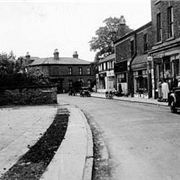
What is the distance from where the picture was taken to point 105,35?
72.2 metres

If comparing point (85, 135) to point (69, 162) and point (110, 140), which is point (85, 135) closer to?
point (110, 140)

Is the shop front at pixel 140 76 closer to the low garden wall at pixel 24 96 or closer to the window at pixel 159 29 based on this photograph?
the window at pixel 159 29

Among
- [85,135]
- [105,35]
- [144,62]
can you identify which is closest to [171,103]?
[85,135]

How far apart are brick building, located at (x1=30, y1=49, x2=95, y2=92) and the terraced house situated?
36750mm

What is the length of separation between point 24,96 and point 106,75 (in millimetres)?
28503

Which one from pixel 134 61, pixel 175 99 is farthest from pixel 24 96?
pixel 175 99

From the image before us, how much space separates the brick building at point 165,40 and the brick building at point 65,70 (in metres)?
47.5

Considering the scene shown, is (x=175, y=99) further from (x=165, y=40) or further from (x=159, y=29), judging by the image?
(x=159, y=29)

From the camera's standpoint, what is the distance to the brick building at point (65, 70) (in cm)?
7575

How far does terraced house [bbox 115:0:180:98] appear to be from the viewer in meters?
25.5

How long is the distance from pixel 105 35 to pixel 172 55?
47649 mm

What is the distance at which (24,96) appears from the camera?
2877 cm

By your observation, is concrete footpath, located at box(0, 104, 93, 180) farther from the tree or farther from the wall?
the tree

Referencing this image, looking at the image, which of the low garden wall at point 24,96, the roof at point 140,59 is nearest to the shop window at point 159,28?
the roof at point 140,59
